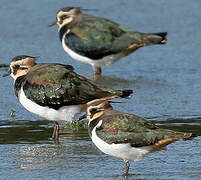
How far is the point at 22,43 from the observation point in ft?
40.5

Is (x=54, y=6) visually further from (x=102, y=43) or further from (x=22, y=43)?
(x=102, y=43)

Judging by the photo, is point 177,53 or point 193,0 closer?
point 177,53

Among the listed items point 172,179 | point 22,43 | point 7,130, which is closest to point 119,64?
point 22,43

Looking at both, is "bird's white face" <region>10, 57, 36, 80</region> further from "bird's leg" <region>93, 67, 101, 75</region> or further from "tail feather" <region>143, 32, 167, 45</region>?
"tail feather" <region>143, 32, 167, 45</region>

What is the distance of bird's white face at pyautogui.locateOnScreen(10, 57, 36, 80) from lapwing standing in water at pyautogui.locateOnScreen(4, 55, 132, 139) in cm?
31

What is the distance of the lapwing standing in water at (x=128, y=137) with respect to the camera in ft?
21.2

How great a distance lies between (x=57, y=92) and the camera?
7938mm

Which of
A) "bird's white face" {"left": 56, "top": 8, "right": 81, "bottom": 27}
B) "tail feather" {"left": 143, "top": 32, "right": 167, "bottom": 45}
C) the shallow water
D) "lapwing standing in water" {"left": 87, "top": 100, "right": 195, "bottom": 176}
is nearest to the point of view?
"lapwing standing in water" {"left": 87, "top": 100, "right": 195, "bottom": 176}

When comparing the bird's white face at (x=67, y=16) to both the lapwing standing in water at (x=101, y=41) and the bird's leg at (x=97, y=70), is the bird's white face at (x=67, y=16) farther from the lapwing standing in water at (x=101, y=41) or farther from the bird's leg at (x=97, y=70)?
the bird's leg at (x=97, y=70)

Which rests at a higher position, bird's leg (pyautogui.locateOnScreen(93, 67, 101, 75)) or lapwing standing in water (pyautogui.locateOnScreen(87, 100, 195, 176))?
lapwing standing in water (pyautogui.locateOnScreen(87, 100, 195, 176))

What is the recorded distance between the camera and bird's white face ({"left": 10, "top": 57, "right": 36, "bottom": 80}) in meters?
8.33

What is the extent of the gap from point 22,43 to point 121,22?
2091 mm

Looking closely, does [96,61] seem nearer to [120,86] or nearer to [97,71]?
[97,71]

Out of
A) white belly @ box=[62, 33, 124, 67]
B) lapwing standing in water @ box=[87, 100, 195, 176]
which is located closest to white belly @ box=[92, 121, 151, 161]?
lapwing standing in water @ box=[87, 100, 195, 176]
